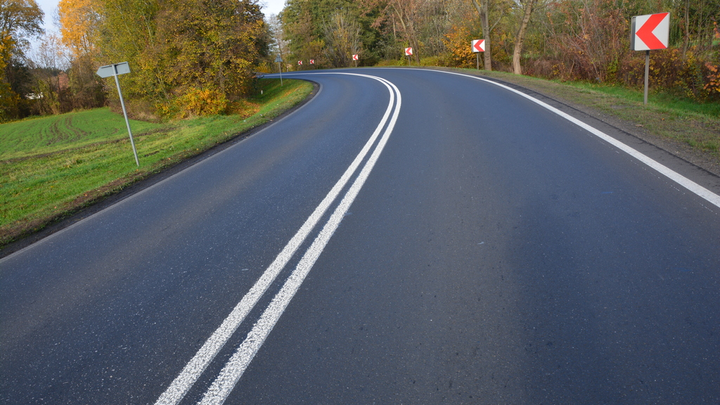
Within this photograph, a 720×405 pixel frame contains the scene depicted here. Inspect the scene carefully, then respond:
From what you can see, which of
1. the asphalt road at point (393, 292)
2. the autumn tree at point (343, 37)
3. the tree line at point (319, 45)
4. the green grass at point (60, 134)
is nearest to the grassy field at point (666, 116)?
the asphalt road at point (393, 292)

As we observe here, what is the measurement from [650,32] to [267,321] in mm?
10926

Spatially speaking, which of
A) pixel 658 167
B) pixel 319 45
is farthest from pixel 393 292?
pixel 319 45

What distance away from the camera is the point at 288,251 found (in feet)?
13.6

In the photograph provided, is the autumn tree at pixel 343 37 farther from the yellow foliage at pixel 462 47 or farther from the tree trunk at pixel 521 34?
the tree trunk at pixel 521 34

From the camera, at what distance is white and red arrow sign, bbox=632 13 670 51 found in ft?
30.9

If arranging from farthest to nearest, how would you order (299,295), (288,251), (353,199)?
(353,199)
(288,251)
(299,295)

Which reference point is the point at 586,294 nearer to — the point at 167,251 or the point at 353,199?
the point at 353,199

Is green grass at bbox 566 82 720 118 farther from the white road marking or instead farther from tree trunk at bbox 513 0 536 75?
tree trunk at bbox 513 0 536 75

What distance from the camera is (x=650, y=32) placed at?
9641mm

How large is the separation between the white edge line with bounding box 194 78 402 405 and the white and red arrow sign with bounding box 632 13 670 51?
A: 29.1 feet

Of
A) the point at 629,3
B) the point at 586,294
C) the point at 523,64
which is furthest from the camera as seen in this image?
the point at 523,64

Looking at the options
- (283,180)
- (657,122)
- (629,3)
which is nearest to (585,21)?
(629,3)

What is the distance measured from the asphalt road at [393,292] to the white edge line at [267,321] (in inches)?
0.6

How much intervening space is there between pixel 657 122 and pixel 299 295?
791 cm
